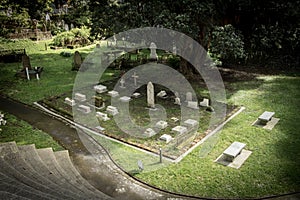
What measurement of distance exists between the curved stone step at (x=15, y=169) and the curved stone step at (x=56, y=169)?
0.79 metres

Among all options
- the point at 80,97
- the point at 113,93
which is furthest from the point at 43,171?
the point at 113,93

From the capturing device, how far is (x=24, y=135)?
1433 cm

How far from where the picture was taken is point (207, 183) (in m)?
10.4

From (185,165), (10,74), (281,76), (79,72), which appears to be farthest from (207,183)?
(10,74)

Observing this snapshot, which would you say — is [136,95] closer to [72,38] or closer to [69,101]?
[69,101]

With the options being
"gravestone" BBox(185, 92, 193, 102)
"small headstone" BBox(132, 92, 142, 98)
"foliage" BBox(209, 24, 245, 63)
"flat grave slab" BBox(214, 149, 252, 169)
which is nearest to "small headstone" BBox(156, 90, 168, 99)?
"small headstone" BBox(132, 92, 142, 98)

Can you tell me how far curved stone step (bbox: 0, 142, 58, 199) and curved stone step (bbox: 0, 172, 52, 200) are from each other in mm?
272

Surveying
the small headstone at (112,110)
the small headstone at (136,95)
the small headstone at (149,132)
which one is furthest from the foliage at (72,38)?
the small headstone at (149,132)

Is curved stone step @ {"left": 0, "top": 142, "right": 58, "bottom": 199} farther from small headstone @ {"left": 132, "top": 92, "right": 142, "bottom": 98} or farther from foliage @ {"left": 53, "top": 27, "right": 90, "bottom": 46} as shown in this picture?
foliage @ {"left": 53, "top": 27, "right": 90, "bottom": 46}

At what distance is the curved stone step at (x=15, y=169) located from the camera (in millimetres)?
8457

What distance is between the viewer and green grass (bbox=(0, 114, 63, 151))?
44.3ft

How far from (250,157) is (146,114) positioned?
6.33 m

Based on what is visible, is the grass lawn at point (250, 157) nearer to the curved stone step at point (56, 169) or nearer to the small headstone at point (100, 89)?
the small headstone at point (100, 89)

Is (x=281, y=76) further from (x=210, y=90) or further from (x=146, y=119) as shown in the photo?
(x=146, y=119)
